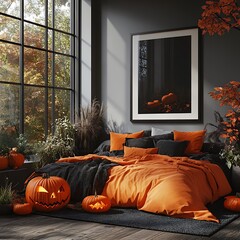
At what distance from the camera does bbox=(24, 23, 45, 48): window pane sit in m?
7.59

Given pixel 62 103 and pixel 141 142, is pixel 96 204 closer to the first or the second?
pixel 141 142

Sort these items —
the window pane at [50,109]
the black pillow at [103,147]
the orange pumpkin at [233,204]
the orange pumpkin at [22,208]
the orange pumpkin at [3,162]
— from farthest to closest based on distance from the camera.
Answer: the window pane at [50,109] < the black pillow at [103,147] < the orange pumpkin at [3,162] < the orange pumpkin at [233,204] < the orange pumpkin at [22,208]

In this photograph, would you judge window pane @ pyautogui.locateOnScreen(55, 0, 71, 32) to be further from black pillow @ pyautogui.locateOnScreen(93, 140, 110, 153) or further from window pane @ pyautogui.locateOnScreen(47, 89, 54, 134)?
black pillow @ pyautogui.locateOnScreen(93, 140, 110, 153)

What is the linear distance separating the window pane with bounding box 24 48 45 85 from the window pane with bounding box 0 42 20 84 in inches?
8.2

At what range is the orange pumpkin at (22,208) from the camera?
4996 millimetres

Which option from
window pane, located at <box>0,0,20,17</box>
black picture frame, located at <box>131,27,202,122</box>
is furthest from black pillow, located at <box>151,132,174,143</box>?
window pane, located at <box>0,0,20,17</box>

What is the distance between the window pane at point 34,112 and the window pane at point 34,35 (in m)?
0.76

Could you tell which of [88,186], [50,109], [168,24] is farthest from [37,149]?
[168,24]

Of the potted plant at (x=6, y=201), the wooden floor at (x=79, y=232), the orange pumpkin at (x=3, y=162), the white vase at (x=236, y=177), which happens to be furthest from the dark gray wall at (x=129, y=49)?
the potted plant at (x=6, y=201)

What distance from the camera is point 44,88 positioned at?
7867 millimetres

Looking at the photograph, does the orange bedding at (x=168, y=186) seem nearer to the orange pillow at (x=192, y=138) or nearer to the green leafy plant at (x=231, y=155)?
the green leafy plant at (x=231, y=155)

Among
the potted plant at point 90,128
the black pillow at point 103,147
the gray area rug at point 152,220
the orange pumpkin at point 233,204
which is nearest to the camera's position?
the gray area rug at point 152,220

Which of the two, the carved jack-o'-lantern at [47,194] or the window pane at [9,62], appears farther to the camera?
the window pane at [9,62]

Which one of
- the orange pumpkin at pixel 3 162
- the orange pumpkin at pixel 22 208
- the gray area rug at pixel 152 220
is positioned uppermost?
the orange pumpkin at pixel 3 162
